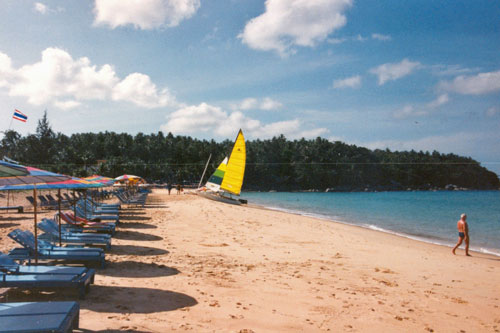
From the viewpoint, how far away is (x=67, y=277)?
16.5 feet

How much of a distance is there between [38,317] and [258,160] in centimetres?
8897

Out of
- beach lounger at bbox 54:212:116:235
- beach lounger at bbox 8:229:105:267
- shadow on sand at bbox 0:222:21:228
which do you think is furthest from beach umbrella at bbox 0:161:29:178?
shadow on sand at bbox 0:222:21:228

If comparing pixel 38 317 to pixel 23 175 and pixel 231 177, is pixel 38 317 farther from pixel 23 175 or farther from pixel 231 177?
pixel 231 177

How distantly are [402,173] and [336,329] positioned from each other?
111 metres

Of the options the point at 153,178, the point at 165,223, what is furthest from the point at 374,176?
the point at 165,223

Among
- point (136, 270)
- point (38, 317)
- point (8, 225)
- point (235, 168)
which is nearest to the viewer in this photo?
point (38, 317)

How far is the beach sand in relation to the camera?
481 cm

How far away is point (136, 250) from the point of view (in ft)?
29.6

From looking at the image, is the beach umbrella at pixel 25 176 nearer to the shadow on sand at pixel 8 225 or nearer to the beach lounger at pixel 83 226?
the beach lounger at pixel 83 226

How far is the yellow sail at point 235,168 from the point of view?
31.0 m

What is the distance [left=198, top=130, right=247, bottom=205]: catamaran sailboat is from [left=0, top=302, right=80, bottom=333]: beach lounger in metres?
27.0

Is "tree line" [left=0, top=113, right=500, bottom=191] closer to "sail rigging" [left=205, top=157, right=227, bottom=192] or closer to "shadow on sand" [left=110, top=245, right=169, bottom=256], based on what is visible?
"sail rigging" [left=205, top=157, right=227, bottom=192]

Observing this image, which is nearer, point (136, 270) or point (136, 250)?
point (136, 270)

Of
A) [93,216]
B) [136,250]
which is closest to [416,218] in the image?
[93,216]
